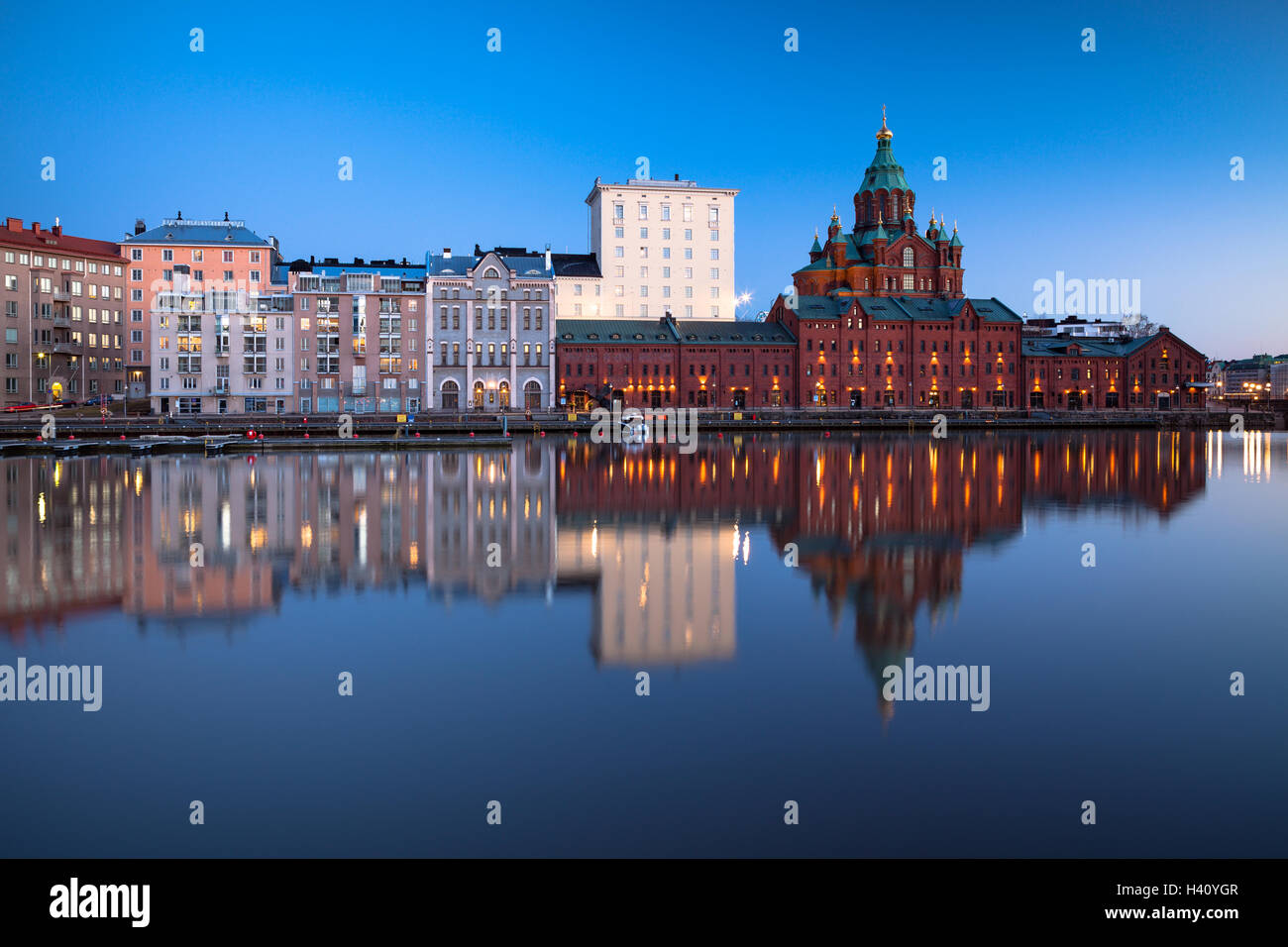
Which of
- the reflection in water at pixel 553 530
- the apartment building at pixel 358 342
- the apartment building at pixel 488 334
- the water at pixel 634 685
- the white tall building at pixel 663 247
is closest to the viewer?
the water at pixel 634 685

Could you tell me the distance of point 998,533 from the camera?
81.0ft

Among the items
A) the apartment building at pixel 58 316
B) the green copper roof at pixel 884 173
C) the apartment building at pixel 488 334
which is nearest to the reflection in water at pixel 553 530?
the apartment building at pixel 488 334

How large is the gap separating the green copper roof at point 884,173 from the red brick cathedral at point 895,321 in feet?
0.44

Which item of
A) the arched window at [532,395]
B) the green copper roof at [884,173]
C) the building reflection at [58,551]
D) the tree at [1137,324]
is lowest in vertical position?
the building reflection at [58,551]

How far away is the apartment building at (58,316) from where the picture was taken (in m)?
88.2

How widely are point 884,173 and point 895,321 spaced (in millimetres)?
26173

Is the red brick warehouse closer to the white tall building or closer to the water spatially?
the white tall building

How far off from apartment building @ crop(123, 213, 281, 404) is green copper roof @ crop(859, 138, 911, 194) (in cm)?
7608

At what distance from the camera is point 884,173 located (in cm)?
12581

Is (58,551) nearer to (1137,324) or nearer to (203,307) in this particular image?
(203,307)

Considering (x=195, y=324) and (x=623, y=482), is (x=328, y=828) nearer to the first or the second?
(x=623, y=482)

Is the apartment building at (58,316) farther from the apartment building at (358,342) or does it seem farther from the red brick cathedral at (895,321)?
the red brick cathedral at (895,321)

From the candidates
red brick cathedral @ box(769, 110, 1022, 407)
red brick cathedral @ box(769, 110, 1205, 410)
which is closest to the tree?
red brick cathedral @ box(769, 110, 1205, 410)

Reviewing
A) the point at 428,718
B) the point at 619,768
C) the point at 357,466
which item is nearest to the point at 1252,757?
the point at 619,768
